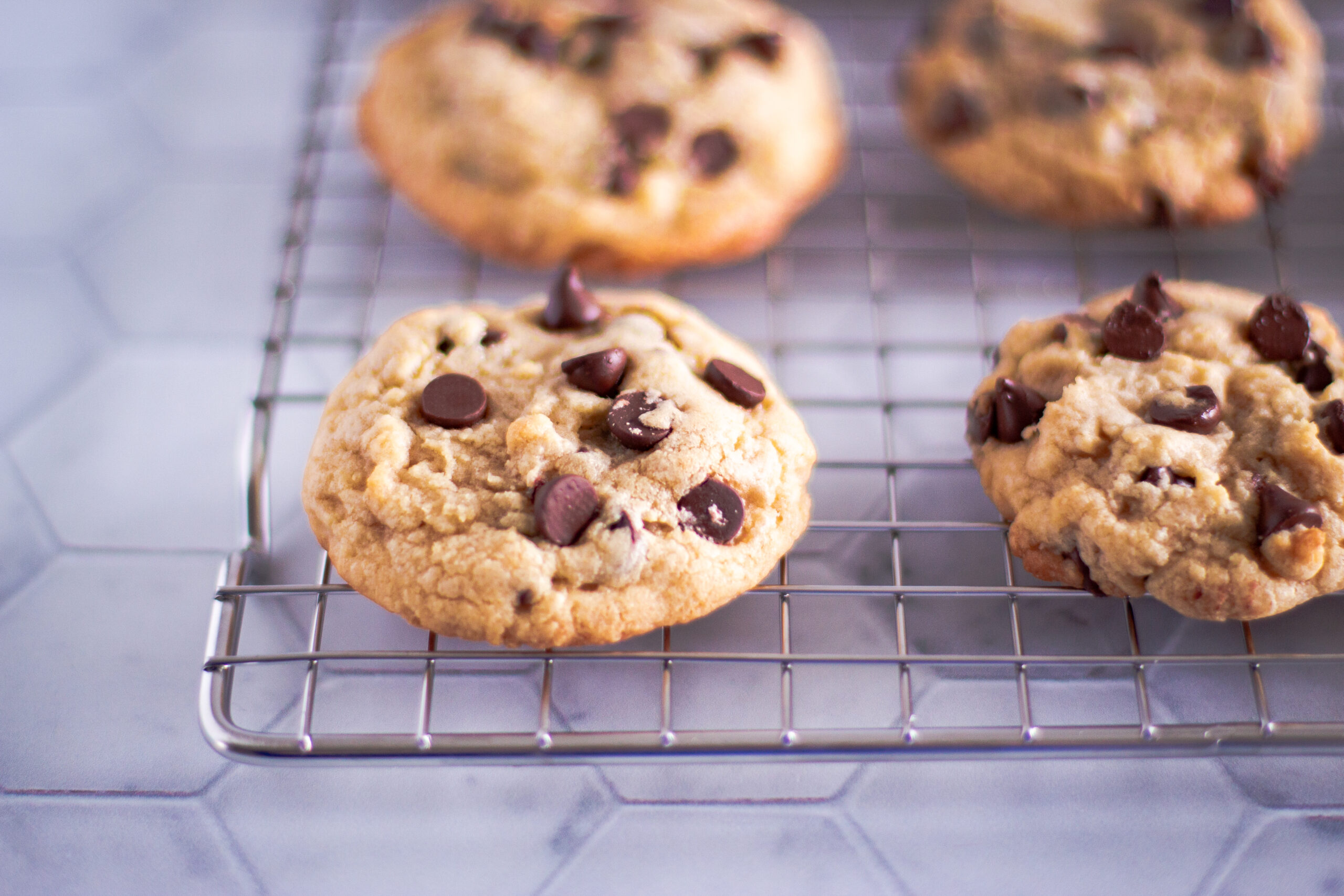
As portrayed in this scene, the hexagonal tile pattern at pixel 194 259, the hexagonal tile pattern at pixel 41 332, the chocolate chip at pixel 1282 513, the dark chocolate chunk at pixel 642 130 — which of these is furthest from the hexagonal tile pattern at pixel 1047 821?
the hexagonal tile pattern at pixel 41 332

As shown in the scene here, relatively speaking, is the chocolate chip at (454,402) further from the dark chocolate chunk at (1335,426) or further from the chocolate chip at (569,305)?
the dark chocolate chunk at (1335,426)

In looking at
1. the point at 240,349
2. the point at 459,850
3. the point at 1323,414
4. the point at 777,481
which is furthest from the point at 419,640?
the point at 1323,414

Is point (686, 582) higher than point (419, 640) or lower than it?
higher

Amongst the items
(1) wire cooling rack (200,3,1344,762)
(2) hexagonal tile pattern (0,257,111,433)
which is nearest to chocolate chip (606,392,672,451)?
(1) wire cooling rack (200,3,1344,762)

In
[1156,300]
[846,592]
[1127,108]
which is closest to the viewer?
[846,592]

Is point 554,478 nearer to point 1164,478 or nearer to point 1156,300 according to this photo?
point 1164,478

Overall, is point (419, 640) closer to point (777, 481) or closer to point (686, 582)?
point (686, 582)

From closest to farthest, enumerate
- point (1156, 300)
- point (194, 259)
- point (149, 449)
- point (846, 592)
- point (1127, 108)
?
point (846, 592)
point (1156, 300)
point (149, 449)
point (1127, 108)
point (194, 259)

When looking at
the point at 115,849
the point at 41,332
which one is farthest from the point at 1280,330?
the point at 41,332
